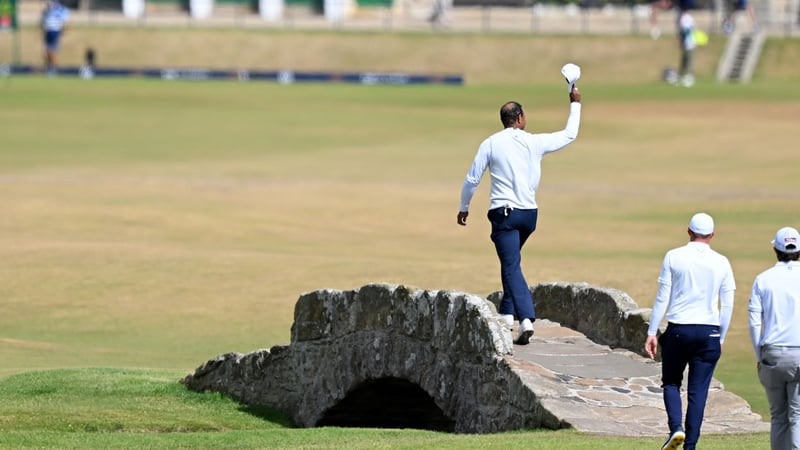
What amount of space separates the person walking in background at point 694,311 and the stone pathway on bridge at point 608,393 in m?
1.12

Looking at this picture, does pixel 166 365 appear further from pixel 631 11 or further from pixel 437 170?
pixel 631 11

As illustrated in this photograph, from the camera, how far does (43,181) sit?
43156mm

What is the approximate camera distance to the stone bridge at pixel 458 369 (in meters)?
14.4

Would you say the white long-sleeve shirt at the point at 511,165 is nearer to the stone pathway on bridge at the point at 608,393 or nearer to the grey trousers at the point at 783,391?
the stone pathway on bridge at the point at 608,393

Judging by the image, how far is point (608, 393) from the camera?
14.7m

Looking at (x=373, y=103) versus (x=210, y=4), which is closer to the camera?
(x=373, y=103)

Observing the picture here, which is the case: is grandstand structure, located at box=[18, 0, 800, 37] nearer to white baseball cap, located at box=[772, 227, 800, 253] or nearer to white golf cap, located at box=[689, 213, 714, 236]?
white golf cap, located at box=[689, 213, 714, 236]

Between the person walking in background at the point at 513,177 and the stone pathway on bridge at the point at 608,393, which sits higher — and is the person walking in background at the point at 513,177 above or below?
above

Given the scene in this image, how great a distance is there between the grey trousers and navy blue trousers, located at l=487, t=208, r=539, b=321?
3.48 meters

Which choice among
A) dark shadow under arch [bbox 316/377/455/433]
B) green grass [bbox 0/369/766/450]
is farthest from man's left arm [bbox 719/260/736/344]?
dark shadow under arch [bbox 316/377/455/433]

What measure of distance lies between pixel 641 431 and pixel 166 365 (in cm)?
1123

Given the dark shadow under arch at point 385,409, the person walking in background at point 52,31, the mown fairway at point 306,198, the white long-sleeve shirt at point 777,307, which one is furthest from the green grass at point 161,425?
the person walking in background at point 52,31

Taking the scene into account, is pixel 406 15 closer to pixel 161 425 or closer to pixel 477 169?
pixel 161 425

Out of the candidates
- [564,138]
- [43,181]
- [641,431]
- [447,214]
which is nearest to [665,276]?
[641,431]
